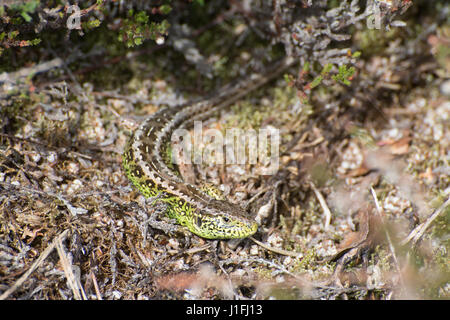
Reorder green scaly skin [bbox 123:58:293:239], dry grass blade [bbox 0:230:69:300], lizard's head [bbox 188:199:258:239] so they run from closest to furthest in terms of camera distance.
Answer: dry grass blade [bbox 0:230:69:300] < lizard's head [bbox 188:199:258:239] < green scaly skin [bbox 123:58:293:239]

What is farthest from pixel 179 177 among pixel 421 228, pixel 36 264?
pixel 421 228

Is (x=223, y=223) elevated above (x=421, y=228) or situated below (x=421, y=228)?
above

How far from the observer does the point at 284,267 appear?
13.9 feet

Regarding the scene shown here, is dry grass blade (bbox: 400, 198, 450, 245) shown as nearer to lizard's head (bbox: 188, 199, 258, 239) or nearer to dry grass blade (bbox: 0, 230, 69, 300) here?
lizard's head (bbox: 188, 199, 258, 239)

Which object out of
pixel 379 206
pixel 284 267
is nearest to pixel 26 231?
pixel 284 267

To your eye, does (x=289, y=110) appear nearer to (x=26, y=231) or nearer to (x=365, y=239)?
(x=365, y=239)

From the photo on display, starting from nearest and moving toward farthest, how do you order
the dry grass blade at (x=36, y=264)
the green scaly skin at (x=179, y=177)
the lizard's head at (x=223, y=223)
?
1. the dry grass blade at (x=36, y=264)
2. the lizard's head at (x=223, y=223)
3. the green scaly skin at (x=179, y=177)

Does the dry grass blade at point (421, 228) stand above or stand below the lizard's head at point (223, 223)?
below

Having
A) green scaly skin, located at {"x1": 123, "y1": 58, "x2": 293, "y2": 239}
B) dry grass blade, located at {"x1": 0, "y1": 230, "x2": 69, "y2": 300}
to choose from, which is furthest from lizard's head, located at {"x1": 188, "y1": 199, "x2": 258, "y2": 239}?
dry grass blade, located at {"x1": 0, "y1": 230, "x2": 69, "y2": 300}

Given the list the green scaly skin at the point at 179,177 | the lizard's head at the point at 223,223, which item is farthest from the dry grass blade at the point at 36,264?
the lizard's head at the point at 223,223

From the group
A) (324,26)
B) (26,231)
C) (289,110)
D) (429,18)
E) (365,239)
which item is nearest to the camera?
(26,231)

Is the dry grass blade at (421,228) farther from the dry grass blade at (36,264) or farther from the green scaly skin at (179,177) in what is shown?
the dry grass blade at (36,264)

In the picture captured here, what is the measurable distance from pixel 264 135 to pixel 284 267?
6.51ft

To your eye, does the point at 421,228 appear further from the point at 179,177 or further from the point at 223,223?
the point at 179,177
